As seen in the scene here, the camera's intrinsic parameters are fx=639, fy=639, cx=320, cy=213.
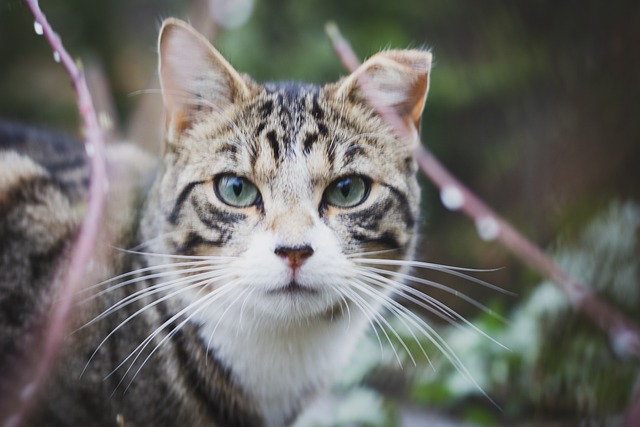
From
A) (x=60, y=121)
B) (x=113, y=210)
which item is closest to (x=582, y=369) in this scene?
(x=113, y=210)

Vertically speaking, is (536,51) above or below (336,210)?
above

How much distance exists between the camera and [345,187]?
1.10 metres

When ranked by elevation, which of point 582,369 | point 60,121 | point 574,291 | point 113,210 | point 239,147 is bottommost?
point 582,369

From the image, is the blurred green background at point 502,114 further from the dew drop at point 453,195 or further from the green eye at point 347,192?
the green eye at point 347,192

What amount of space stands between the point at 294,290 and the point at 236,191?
197 millimetres

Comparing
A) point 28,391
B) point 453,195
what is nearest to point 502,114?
point 453,195

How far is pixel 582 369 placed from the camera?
145 cm

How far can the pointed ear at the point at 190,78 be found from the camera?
102cm

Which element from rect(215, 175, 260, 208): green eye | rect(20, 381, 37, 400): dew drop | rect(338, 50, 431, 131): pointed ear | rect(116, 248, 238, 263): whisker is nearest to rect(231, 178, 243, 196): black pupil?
rect(215, 175, 260, 208): green eye

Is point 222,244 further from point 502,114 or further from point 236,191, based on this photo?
point 502,114

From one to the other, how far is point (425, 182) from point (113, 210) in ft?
2.24

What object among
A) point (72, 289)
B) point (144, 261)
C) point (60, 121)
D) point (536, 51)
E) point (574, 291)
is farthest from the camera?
point (60, 121)

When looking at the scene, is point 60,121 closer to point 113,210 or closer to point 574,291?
point 113,210

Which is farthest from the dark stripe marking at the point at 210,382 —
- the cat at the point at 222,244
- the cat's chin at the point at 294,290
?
the cat's chin at the point at 294,290
